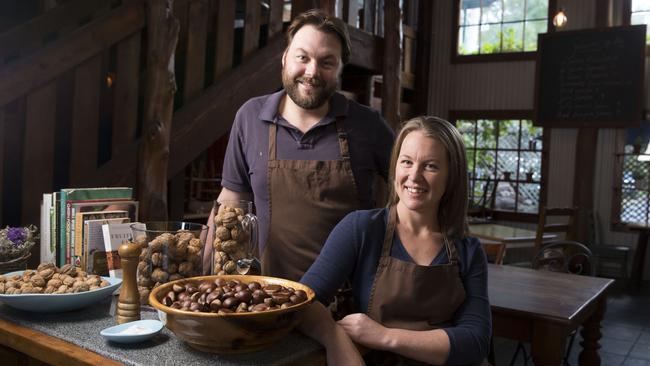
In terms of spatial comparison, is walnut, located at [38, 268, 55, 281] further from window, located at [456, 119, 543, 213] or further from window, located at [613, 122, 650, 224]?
window, located at [613, 122, 650, 224]

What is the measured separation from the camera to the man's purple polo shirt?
2.06 meters

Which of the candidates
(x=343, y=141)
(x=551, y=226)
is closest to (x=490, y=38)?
(x=551, y=226)

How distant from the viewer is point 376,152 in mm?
2121

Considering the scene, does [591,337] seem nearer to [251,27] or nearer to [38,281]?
[38,281]

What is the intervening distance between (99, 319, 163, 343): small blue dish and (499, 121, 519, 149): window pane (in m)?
7.86

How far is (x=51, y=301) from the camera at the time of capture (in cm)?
150

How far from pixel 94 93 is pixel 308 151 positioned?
1.80 meters

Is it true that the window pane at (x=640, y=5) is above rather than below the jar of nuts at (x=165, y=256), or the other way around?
above

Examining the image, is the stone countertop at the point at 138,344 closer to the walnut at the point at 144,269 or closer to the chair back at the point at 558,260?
the walnut at the point at 144,269

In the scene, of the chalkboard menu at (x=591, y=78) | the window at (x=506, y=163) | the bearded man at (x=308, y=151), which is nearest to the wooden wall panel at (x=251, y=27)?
the bearded man at (x=308, y=151)

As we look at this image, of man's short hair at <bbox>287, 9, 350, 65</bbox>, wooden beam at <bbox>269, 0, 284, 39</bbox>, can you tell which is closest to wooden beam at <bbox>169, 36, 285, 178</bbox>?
wooden beam at <bbox>269, 0, 284, 39</bbox>

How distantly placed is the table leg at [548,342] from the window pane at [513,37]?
682cm

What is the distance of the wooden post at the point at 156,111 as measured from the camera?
11.1ft

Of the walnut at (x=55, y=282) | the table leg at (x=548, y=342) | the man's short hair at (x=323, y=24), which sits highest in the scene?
the man's short hair at (x=323, y=24)
